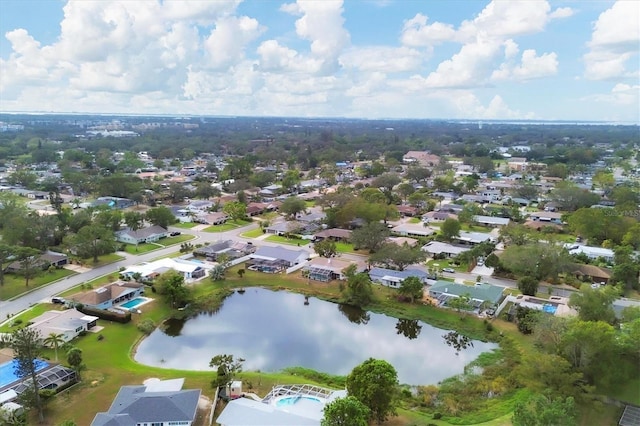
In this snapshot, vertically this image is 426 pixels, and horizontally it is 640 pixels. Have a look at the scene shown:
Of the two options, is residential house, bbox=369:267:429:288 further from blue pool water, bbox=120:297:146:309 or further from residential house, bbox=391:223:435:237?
blue pool water, bbox=120:297:146:309

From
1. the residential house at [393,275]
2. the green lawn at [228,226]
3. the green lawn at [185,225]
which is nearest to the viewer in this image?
the residential house at [393,275]

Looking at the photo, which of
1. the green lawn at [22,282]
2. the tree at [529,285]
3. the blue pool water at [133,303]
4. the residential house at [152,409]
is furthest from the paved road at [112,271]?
the residential house at [152,409]

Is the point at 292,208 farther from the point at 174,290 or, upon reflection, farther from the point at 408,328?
the point at 408,328

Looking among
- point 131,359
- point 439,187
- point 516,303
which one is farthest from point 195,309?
point 439,187

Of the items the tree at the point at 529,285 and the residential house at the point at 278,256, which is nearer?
the tree at the point at 529,285

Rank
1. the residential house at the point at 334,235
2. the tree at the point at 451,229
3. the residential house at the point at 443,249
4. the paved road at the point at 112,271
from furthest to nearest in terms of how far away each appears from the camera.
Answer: the residential house at the point at 334,235
the tree at the point at 451,229
the residential house at the point at 443,249
the paved road at the point at 112,271

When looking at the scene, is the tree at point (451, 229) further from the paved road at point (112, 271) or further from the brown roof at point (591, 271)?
the brown roof at point (591, 271)
